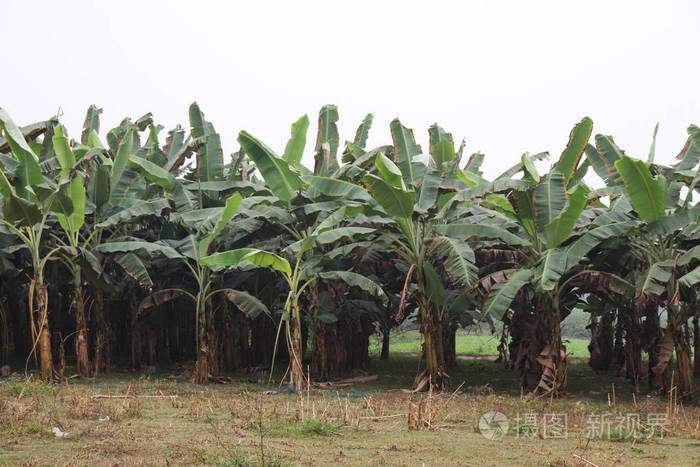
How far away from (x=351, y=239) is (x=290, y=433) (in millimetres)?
6497

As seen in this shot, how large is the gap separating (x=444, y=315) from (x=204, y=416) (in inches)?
242

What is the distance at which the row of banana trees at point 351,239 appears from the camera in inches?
414

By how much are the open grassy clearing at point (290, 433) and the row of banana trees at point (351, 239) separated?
1.78 m

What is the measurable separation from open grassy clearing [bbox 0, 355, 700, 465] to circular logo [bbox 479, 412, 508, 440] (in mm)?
97

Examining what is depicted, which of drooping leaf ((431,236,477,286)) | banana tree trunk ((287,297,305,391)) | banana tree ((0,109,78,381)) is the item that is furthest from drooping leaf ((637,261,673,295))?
banana tree ((0,109,78,381))

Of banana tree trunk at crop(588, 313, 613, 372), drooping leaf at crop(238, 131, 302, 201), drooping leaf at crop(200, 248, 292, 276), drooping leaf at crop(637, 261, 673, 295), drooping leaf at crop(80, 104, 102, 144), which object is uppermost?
drooping leaf at crop(80, 104, 102, 144)

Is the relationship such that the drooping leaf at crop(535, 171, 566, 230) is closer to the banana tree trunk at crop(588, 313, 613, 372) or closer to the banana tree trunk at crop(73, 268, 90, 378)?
the banana tree trunk at crop(588, 313, 613, 372)

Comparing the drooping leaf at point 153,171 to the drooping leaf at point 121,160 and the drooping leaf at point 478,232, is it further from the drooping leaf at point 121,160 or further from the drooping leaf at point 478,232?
the drooping leaf at point 478,232

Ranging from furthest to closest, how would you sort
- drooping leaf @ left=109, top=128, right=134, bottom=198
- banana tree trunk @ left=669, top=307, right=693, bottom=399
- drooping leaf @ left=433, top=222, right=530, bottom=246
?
drooping leaf @ left=109, top=128, right=134, bottom=198 → drooping leaf @ left=433, top=222, right=530, bottom=246 → banana tree trunk @ left=669, top=307, right=693, bottom=399

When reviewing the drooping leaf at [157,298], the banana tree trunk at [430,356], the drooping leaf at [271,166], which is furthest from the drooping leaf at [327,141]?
the drooping leaf at [157,298]

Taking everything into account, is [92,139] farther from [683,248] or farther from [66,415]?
[683,248]

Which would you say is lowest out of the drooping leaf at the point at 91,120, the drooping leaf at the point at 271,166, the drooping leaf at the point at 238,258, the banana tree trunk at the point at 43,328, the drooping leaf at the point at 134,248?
the banana tree trunk at the point at 43,328

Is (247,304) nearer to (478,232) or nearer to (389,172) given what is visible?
(389,172)

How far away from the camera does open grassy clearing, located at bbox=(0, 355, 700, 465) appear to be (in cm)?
580
